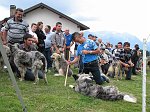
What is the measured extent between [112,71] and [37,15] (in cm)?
2085

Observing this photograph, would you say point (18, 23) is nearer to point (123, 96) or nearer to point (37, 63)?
point (37, 63)

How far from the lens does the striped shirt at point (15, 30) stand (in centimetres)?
1094

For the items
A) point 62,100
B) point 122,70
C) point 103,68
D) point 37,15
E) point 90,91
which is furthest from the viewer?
point 37,15

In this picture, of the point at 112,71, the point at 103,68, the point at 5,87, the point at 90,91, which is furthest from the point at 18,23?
the point at 103,68

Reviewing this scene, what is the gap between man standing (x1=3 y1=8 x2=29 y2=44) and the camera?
10.9m

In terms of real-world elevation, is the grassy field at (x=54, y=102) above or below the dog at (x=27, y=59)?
below

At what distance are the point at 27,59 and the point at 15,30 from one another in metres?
1.13

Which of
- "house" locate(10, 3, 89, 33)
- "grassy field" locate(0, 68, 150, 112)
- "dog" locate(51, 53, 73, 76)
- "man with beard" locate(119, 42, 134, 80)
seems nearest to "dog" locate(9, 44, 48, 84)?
"grassy field" locate(0, 68, 150, 112)

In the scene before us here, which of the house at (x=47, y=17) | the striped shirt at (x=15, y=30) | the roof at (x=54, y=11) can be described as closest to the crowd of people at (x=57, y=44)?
the striped shirt at (x=15, y=30)

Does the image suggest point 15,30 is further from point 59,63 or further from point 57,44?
point 57,44

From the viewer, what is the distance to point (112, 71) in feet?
52.8

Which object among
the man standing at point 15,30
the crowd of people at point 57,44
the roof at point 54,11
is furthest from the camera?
the roof at point 54,11

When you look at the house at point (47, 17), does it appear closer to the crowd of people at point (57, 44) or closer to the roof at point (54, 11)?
the roof at point (54, 11)

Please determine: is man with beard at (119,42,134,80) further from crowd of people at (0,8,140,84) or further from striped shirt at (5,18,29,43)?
striped shirt at (5,18,29,43)
